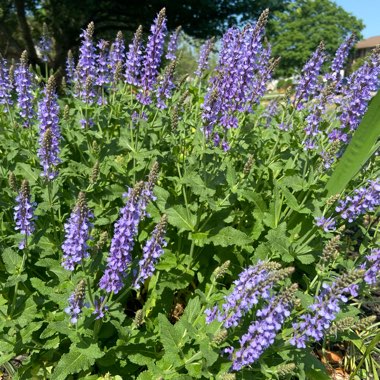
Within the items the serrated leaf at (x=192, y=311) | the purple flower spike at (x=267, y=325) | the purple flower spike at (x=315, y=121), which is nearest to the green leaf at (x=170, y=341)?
the serrated leaf at (x=192, y=311)

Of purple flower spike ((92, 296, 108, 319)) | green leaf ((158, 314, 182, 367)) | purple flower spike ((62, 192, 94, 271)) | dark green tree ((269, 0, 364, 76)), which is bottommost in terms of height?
green leaf ((158, 314, 182, 367))

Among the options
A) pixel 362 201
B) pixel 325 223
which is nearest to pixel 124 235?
pixel 325 223

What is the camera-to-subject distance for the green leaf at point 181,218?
3254mm

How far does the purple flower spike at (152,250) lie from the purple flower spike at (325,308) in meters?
0.93

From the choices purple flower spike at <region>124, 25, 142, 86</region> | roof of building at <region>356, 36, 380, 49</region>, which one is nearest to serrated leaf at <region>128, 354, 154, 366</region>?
purple flower spike at <region>124, 25, 142, 86</region>

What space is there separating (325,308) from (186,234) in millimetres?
1600

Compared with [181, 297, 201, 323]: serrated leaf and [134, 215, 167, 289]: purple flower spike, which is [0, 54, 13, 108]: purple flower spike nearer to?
[134, 215, 167, 289]: purple flower spike

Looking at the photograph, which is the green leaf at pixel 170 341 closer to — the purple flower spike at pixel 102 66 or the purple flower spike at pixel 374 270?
the purple flower spike at pixel 374 270

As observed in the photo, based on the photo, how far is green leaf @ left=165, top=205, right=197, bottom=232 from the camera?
128 inches

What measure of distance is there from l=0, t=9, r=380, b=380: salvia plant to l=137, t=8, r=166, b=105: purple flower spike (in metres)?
0.02

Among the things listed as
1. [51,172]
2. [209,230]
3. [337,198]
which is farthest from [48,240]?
[337,198]

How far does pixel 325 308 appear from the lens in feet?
7.76

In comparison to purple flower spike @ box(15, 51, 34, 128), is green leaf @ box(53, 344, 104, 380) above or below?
below

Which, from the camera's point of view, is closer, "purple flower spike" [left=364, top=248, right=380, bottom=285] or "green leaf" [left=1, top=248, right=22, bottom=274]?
"purple flower spike" [left=364, top=248, right=380, bottom=285]
